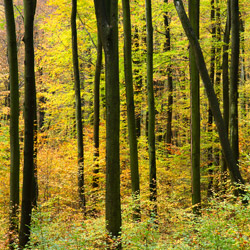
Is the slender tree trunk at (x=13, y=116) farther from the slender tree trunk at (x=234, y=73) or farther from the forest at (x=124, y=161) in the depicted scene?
the slender tree trunk at (x=234, y=73)

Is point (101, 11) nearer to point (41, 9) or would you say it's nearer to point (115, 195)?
point (115, 195)

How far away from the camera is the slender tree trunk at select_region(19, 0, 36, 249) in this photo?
17.3ft

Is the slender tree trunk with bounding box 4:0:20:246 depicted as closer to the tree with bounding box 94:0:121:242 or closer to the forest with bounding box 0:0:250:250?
the forest with bounding box 0:0:250:250

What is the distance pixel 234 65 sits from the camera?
293 inches

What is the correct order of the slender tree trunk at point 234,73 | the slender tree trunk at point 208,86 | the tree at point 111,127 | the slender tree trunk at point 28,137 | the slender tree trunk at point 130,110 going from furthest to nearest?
1. the slender tree trunk at point 130,110
2. the slender tree trunk at point 234,73
3. the slender tree trunk at point 208,86
4. the slender tree trunk at point 28,137
5. the tree at point 111,127

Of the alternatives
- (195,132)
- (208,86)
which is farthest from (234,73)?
(195,132)

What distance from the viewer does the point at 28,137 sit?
5379 millimetres

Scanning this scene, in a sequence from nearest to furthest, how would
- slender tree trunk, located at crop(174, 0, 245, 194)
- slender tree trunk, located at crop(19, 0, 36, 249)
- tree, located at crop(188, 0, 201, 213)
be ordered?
slender tree trunk, located at crop(19, 0, 36, 249)
slender tree trunk, located at crop(174, 0, 245, 194)
tree, located at crop(188, 0, 201, 213)

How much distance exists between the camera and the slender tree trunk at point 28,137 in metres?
5.26

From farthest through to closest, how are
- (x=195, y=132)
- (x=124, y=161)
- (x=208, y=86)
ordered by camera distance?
1. (x=124, y=161)
2. (x=195, y=132)
3. (x=208, y=86)

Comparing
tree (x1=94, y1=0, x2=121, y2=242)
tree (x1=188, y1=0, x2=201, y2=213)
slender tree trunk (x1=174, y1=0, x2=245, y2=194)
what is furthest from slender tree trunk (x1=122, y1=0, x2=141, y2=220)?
tree (x1=94, y1=0, x2=121, y2=242)

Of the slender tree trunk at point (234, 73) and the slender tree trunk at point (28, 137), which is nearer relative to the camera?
the slender tree trunk at point (28, 137)

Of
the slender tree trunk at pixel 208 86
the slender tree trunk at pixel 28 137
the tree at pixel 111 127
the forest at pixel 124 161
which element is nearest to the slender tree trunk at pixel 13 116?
the forest at pixel 124 161

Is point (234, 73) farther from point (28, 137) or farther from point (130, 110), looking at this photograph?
point (28, 137)
